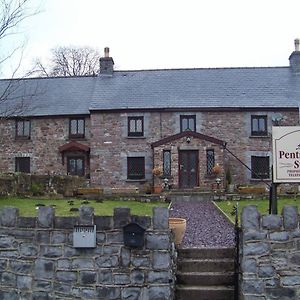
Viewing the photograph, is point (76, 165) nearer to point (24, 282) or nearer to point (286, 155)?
point (24, 282)

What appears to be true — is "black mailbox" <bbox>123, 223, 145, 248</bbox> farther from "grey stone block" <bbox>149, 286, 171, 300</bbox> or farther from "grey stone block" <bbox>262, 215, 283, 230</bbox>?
"grey stone block" <bbox>262, 215, 283, 230</bbox>

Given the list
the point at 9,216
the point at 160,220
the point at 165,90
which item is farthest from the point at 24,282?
the point at 165,90

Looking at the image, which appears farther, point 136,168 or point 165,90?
point 165,90

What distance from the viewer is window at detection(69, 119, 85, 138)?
100ft

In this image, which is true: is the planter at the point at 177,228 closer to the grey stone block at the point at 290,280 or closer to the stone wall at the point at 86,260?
the stone wall at the point at 86,260

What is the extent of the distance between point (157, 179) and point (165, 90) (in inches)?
272

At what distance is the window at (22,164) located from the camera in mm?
30812

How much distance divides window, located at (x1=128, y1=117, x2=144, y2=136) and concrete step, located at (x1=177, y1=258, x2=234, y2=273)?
21242 millimetres

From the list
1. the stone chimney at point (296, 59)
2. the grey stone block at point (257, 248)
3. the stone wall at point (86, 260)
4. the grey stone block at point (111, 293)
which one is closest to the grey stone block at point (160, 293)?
the stone wall at point (86, 260)

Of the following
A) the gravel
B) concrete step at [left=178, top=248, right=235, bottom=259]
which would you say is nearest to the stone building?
the gravel

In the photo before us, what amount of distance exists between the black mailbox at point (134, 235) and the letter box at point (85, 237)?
0.52 m

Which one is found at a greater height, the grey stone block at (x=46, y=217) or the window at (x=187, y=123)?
the window at (x=187, y=123)

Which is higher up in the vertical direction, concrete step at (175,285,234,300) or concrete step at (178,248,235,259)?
concrete step at (178,248,235,259)

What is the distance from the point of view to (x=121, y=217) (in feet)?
23.7
